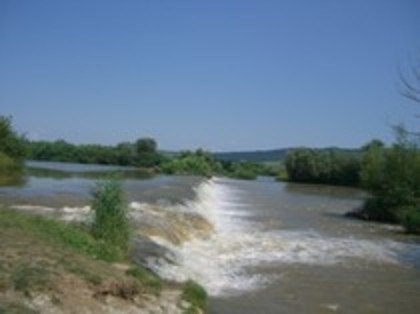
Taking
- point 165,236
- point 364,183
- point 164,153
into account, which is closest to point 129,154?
point 164,153

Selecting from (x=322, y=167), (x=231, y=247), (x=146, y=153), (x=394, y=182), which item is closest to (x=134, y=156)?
(x=146, y=153)

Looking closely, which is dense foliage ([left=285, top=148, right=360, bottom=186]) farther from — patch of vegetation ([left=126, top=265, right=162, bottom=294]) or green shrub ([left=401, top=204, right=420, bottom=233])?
patch of vegetation ([left=126, top=265, right=162, bottom=294])

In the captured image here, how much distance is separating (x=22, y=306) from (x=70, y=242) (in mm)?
5106

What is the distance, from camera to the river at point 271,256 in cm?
1661

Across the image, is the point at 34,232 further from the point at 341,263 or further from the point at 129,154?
the point at 129,154

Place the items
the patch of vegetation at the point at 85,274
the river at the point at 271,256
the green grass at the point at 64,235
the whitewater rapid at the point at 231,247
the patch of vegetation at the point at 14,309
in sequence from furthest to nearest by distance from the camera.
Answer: the whitewater rapid at the point at 231,247 → the river at the point at 271,256 → the green grass at the point at 64,235 → the patch of vegetation at the point at 85,274 → the patch of vegetation at the point at 14,309

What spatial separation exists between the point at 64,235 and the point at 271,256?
9.91m

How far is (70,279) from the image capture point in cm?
1145

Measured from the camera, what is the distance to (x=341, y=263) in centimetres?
2267

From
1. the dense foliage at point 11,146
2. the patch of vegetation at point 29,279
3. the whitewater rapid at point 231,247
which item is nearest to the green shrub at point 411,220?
the whitewater rapid at point 231,247

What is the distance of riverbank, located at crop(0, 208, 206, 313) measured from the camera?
34.1 ft

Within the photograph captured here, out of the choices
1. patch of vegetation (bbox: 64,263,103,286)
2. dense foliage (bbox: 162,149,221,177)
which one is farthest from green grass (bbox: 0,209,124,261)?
dense foliage (bbox: 162,149,221,177)

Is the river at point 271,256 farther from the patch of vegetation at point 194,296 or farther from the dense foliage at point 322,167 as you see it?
the dense foliage at point 322,167

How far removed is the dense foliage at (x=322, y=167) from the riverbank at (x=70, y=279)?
84644mm
